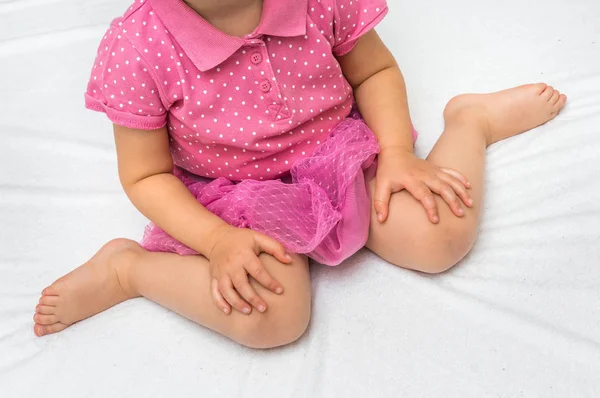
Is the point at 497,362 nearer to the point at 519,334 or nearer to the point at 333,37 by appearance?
the point at 519,334

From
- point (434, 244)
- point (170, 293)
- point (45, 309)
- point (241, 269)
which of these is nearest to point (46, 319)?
point (45, 309)

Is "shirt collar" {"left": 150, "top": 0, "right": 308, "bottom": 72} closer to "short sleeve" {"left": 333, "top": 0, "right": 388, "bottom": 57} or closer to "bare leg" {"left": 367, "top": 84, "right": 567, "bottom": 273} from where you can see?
"short sleeve" {"left": 333, "top": 0, "right": 388, "bottom": 57}

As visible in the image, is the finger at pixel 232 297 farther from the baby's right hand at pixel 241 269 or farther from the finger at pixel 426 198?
the finger at pixel 426 198

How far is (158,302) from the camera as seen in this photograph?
82 centimetres

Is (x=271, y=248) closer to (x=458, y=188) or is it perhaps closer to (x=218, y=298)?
(x=218, y=298)

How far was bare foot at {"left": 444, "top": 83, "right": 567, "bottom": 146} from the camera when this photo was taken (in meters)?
0.94

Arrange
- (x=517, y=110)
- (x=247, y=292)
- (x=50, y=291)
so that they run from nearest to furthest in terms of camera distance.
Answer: (x=247, y=292) → (x=50, y=291) → (x=517, y=110)

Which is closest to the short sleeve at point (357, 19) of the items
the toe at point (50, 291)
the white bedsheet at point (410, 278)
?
the white bedsheet at point (410, 278)

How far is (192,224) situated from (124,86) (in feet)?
0.58

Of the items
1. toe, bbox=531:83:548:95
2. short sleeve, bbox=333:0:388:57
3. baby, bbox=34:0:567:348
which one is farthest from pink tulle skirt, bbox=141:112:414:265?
toe, bbox=531:83:548:95

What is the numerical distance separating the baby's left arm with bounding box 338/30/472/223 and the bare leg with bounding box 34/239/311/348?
15 cm

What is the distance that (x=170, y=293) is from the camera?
80 centimetres

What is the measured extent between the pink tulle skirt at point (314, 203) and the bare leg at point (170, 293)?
3 cm

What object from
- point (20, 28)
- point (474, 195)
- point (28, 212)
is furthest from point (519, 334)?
point (20, 28)
